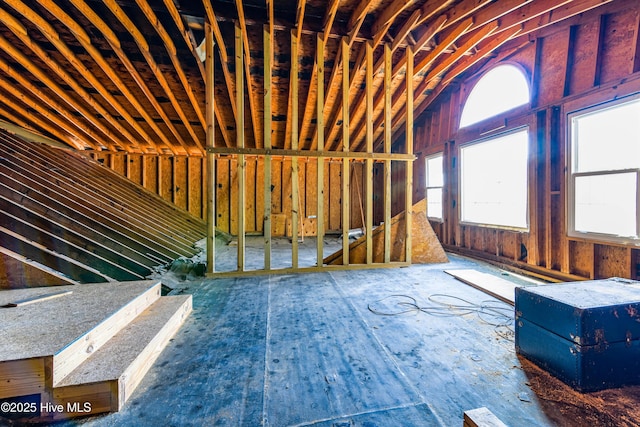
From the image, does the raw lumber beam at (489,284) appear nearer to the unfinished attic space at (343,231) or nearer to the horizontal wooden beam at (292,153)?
the unfinished attic space at (343,231)

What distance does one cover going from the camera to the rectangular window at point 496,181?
4238 mm

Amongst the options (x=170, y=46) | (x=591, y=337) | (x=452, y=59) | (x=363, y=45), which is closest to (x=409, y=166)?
(x=452, y=59)

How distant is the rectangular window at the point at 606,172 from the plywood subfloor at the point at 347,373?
1827 mm

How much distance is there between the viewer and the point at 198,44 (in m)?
4.05

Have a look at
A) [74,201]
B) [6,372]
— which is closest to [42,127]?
[74,201]

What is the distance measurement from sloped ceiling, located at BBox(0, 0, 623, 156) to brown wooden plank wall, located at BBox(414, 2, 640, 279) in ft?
1.41

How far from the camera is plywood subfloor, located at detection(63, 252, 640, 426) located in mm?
1294

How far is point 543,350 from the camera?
5.35ft

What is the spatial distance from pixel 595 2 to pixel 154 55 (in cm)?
581

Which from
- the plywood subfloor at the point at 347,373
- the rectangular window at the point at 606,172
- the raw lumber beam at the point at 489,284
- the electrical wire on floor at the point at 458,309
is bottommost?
the plywood subfloor at the point at 347,373

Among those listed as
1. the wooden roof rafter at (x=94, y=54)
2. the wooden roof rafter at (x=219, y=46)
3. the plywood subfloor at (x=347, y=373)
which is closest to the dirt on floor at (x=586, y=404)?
the plywood subfloor at (x=347, y=373)

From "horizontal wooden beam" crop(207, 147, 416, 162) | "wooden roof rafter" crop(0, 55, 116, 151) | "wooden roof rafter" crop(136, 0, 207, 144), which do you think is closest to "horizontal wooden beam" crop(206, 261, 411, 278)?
"horizontal wooden beam" crop(207, 147, 416, 162)

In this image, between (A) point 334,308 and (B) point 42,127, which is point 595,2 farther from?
(B) point 42,127

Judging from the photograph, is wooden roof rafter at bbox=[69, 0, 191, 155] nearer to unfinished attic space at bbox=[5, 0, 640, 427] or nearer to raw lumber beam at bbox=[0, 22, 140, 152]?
unfinished attic space at bbox=[5, 0, 640, 427]
